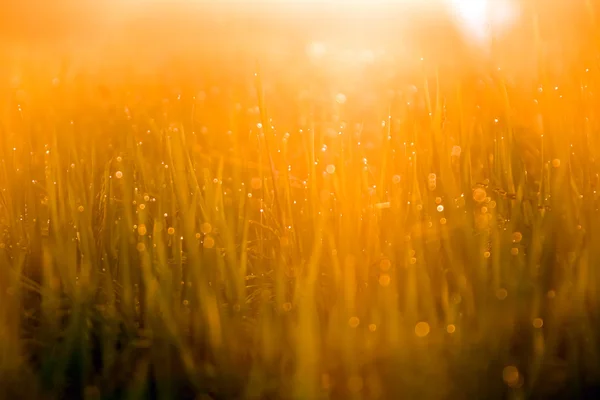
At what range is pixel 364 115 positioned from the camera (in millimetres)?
1841

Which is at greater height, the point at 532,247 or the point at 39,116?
the point at 39,116

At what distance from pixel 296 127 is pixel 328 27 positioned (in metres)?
2.85

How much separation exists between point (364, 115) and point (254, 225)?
26.6 inches

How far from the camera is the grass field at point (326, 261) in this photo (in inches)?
37.6

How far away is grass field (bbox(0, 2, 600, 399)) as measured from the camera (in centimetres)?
96

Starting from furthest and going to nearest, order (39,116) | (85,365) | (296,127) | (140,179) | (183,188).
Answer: (39,116)
(296,127)
(140,179)
(183,188)
(85,365)

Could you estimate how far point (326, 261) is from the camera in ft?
3.75

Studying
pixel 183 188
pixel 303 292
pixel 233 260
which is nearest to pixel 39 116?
pixel 183 188

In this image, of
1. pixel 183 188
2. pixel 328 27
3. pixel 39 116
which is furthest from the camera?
pixel 328 27

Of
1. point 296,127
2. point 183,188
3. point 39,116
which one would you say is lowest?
point 183,188

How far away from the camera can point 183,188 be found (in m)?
1.25

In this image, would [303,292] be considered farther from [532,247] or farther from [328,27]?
[328,27]

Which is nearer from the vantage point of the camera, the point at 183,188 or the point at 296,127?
the point at 183,188

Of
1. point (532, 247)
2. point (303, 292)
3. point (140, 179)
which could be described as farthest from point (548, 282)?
point (140, 179)
